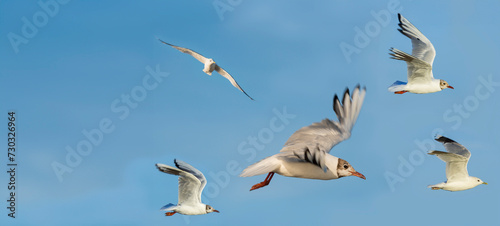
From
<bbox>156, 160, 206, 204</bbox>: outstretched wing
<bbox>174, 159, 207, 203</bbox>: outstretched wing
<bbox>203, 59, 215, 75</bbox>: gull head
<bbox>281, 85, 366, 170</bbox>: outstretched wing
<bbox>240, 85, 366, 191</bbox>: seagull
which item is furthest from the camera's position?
<bbox>203, 59, 215, 75</bbox>: gull head

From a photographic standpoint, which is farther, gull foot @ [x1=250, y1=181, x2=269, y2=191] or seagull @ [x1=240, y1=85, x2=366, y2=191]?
gull foot @ [x1=250, y1=181, x2=269, y2=191]

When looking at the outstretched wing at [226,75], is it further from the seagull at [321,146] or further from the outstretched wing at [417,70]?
the seagull at [321,146]

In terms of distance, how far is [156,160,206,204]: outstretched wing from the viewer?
12.2 meters

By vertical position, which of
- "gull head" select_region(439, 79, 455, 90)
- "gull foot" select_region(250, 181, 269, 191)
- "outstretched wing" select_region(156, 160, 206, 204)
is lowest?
"gull foot" select_region(250, 181, 269, 191)

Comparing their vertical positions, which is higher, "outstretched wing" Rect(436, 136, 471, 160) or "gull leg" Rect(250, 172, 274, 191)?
"outstretched wing" Rect(436, 136, 471, 160)

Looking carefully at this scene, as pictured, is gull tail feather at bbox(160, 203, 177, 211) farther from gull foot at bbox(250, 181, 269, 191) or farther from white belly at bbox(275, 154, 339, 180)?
white belly at bbox(275, 154, 339, 180)

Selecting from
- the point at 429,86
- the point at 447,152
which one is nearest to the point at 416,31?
the point at 429,86

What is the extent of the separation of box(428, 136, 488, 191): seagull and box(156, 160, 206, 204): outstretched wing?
199 inches

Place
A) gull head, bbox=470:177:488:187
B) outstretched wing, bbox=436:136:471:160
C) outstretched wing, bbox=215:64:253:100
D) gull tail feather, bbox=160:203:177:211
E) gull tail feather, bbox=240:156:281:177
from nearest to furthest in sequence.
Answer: gull tail feather, bbox=240:156:281:177
outstretched wing, bbox=436:136:471:160
gull tail feather, bbox=160:203:177:211
gull head, bbox=470:177:488:187
outstretched wing, bbox=215:64:253:100

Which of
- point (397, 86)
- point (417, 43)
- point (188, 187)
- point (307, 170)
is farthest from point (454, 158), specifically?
point (188, 187)

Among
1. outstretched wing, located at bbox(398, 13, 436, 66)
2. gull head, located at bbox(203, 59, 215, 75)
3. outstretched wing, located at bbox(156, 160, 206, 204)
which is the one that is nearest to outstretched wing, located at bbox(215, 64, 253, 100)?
gull head, located at bbox(203, 59, 215, 75)

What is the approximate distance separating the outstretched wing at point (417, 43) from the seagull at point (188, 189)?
5.96 m

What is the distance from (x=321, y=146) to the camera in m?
9.05

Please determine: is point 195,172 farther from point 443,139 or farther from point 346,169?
point 443,139
